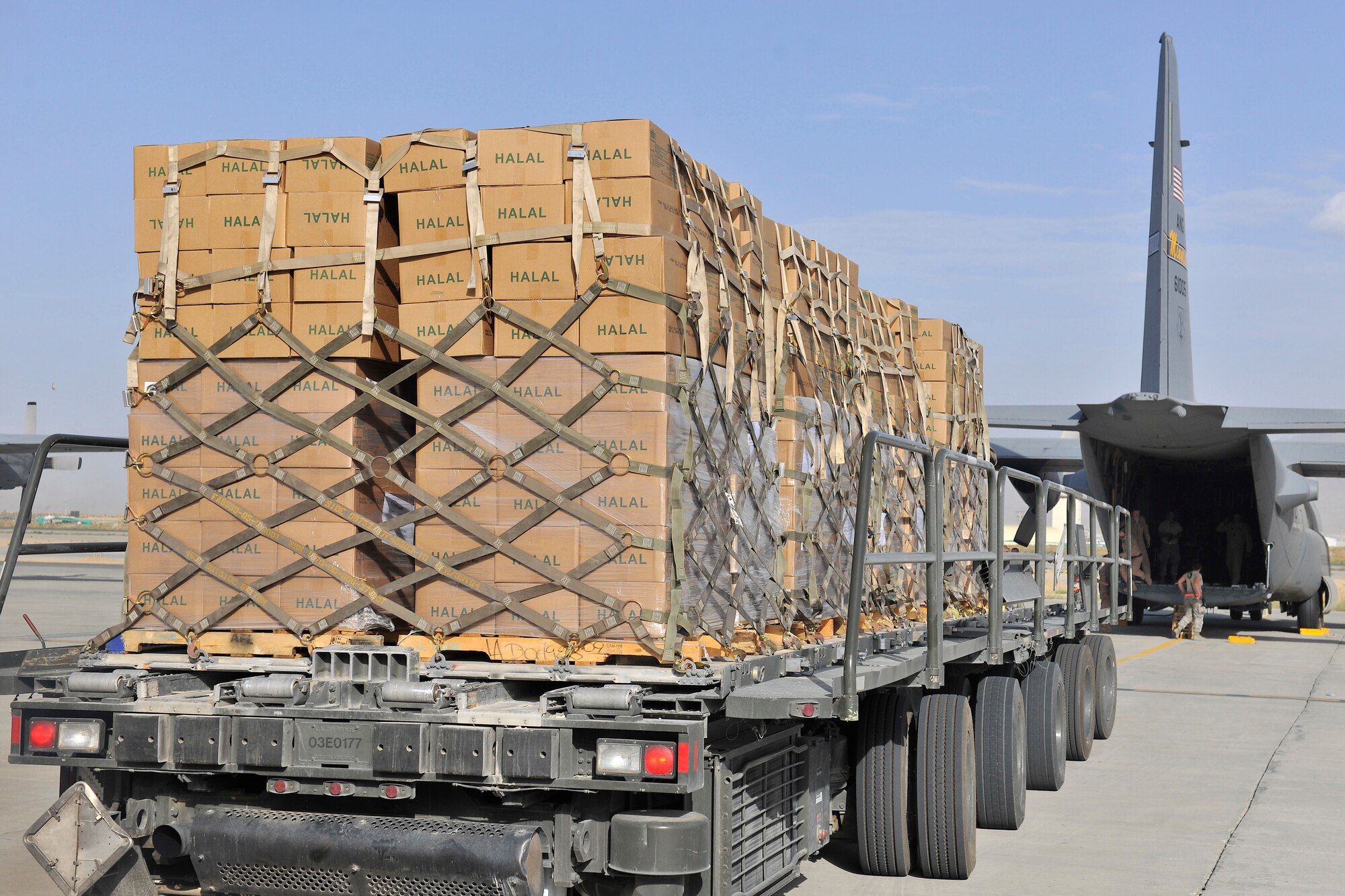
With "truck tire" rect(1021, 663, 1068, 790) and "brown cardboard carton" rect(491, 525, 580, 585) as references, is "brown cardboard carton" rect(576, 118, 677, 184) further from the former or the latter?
"truck tire" rect(1021, 663, 1068, 790)

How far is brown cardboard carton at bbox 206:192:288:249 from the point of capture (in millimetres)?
5648

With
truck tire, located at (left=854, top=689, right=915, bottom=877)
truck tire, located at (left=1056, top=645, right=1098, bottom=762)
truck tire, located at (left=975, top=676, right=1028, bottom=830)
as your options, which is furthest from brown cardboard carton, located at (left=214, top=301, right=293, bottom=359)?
truck tire, located at (left=1056, top=645, right=1098, bottom=762)

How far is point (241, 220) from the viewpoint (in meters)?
5.68

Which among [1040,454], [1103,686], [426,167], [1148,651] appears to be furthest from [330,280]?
[1040,454]

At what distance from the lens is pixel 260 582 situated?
549 cm

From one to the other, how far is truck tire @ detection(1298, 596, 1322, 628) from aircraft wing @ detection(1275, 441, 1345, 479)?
10.2 feet

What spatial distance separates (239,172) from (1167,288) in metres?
25.5

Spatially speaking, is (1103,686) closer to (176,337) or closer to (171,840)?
(171,840)

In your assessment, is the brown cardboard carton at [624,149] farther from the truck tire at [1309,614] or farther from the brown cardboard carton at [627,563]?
the truck tire at [1309,614]

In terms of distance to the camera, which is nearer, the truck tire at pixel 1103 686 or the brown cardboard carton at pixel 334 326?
the brown cardboard carton at pixel 334 326

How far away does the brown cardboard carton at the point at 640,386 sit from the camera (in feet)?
17.0

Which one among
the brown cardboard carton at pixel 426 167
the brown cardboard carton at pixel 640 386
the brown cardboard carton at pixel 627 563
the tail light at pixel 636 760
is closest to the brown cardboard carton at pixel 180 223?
the brown cardboard carton at pixel 426 167

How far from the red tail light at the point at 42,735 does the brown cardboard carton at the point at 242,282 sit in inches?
68.7

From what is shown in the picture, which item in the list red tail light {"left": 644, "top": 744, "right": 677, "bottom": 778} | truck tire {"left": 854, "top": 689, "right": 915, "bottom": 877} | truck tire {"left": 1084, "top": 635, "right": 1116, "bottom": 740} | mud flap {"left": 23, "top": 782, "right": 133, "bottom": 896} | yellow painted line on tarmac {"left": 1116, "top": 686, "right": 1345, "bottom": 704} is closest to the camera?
red tail light {"left": 644, "top": 744, "right": 677, "bottom": 778}
